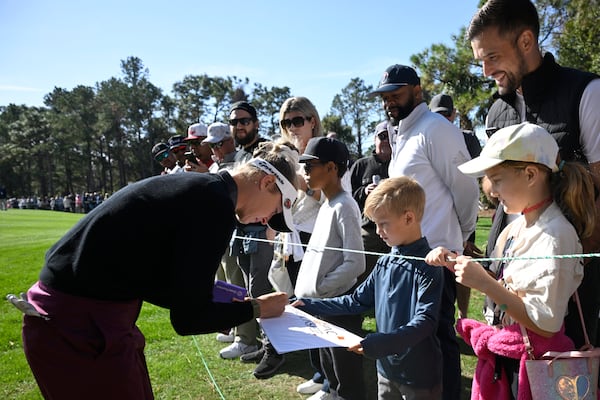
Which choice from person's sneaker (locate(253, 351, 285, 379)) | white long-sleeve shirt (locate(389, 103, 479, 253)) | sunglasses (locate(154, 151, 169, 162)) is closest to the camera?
white long-sleeve shirt (locate(389, 103, 479, 253))

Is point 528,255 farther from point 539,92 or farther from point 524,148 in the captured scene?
point 539,92

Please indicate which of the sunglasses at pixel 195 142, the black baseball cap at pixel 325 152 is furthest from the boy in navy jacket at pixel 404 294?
the sunglasses at pixel 195 142

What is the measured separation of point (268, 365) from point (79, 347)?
264cm

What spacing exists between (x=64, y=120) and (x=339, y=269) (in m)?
77.0

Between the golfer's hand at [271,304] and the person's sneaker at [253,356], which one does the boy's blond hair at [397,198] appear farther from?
the person's sneaker at [253,356]

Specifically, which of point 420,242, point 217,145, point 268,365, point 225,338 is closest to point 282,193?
point 420,242

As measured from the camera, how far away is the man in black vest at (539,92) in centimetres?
196

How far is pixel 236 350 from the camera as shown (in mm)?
4789

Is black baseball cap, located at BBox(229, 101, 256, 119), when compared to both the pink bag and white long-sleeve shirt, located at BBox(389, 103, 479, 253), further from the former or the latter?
the pink bag

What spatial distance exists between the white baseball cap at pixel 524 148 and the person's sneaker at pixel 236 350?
3.53m

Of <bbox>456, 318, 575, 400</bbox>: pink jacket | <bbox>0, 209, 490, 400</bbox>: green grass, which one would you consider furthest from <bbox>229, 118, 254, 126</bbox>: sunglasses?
<bbox>456, 318, 575, 400</bbox>: pink jacket

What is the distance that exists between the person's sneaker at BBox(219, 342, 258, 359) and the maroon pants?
2.92 m

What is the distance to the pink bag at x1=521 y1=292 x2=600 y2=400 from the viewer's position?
176 cm

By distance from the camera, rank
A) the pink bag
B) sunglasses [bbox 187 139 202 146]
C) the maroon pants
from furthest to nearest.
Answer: sunglasses [bbox 187 139 202 146]
the maroon pants
the pink bag
